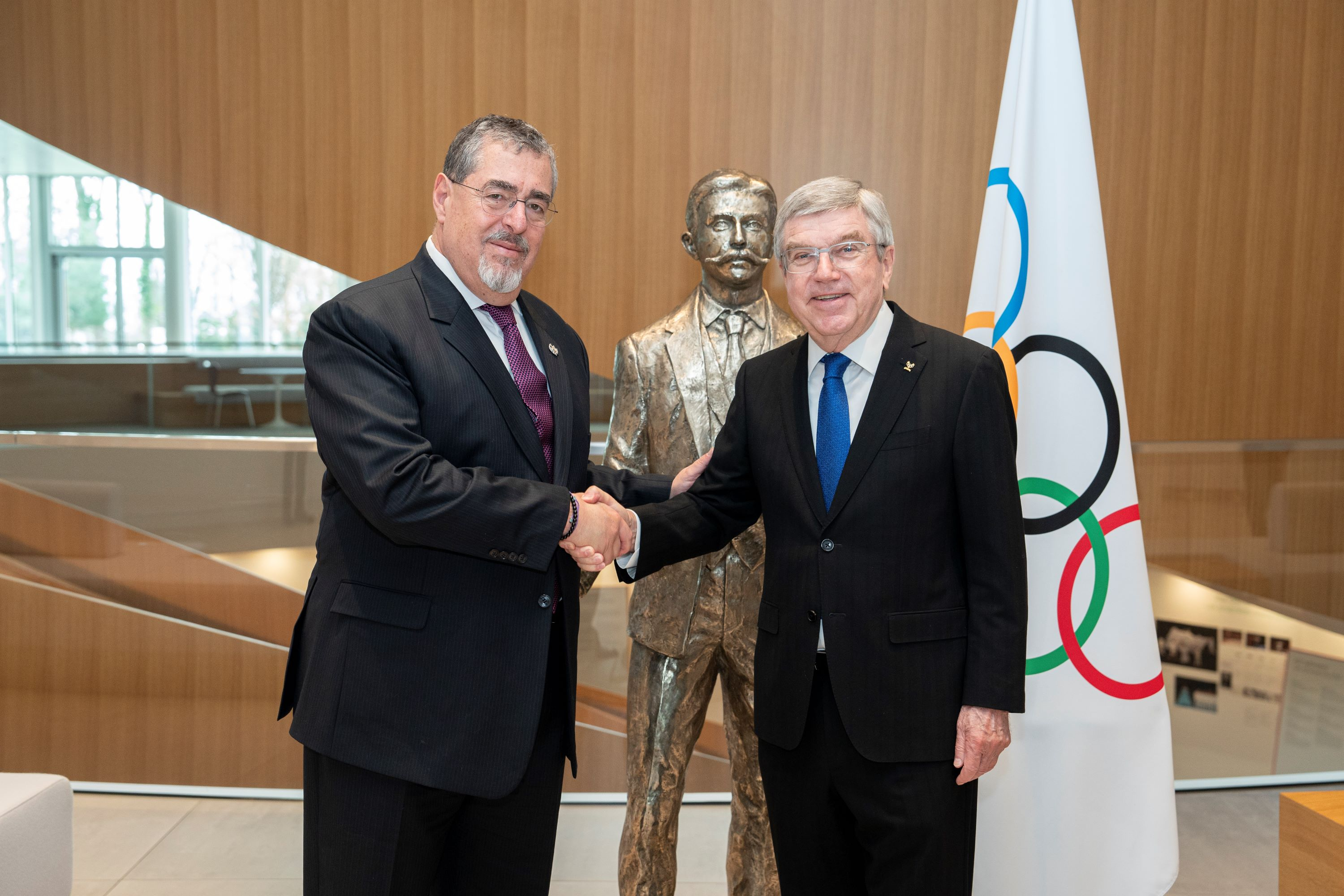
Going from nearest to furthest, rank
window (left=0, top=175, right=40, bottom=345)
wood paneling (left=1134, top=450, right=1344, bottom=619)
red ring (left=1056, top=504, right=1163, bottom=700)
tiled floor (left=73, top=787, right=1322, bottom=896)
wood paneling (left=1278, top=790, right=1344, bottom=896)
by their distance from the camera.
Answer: wood paneling (left=1278, top=790, right=1344, bottom=896)
red ring (left=1056, top=504, right=1163, bottom=700)
tiled floor (left=73, top=787, right=1322, bottom=896)
wood paneling (left=1134, top=450, right=1344, bottom=619)
window (left=0, top=175, right=40, bottom=345)

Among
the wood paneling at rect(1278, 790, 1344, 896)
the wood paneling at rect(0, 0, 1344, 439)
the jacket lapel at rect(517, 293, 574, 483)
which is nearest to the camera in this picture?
the wood paneling at rect(1278, 790, 1344, 896)

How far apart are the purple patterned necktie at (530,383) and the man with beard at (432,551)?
2 centimetres

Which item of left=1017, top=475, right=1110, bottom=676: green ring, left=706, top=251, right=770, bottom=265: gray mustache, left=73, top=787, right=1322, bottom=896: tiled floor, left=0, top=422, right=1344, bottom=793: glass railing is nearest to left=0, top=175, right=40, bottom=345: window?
left=0, top=422, right=1344, bottom=793: glass railing

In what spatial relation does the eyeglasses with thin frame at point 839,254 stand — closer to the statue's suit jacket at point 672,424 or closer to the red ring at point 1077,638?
the statue's suit jacket at point 672,424

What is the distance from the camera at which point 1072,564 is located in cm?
269

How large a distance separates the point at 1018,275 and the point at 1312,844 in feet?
5.15

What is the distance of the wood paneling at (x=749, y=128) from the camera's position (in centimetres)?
380

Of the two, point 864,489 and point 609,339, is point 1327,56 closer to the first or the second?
point 609,339

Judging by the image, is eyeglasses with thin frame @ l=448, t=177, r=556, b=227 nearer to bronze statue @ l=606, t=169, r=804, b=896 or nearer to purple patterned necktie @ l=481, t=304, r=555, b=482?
purple patterned necktie @ l=481, t=304, r=555, b=482

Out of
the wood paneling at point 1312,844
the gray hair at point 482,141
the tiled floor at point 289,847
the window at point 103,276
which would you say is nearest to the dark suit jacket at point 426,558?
the gray hair at point 482,141

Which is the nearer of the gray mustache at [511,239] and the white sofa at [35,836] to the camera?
the gray mustache at [511,239]

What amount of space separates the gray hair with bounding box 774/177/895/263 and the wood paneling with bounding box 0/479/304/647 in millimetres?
3054

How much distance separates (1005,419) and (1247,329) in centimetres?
273

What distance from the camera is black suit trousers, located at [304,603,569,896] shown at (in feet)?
6.22
